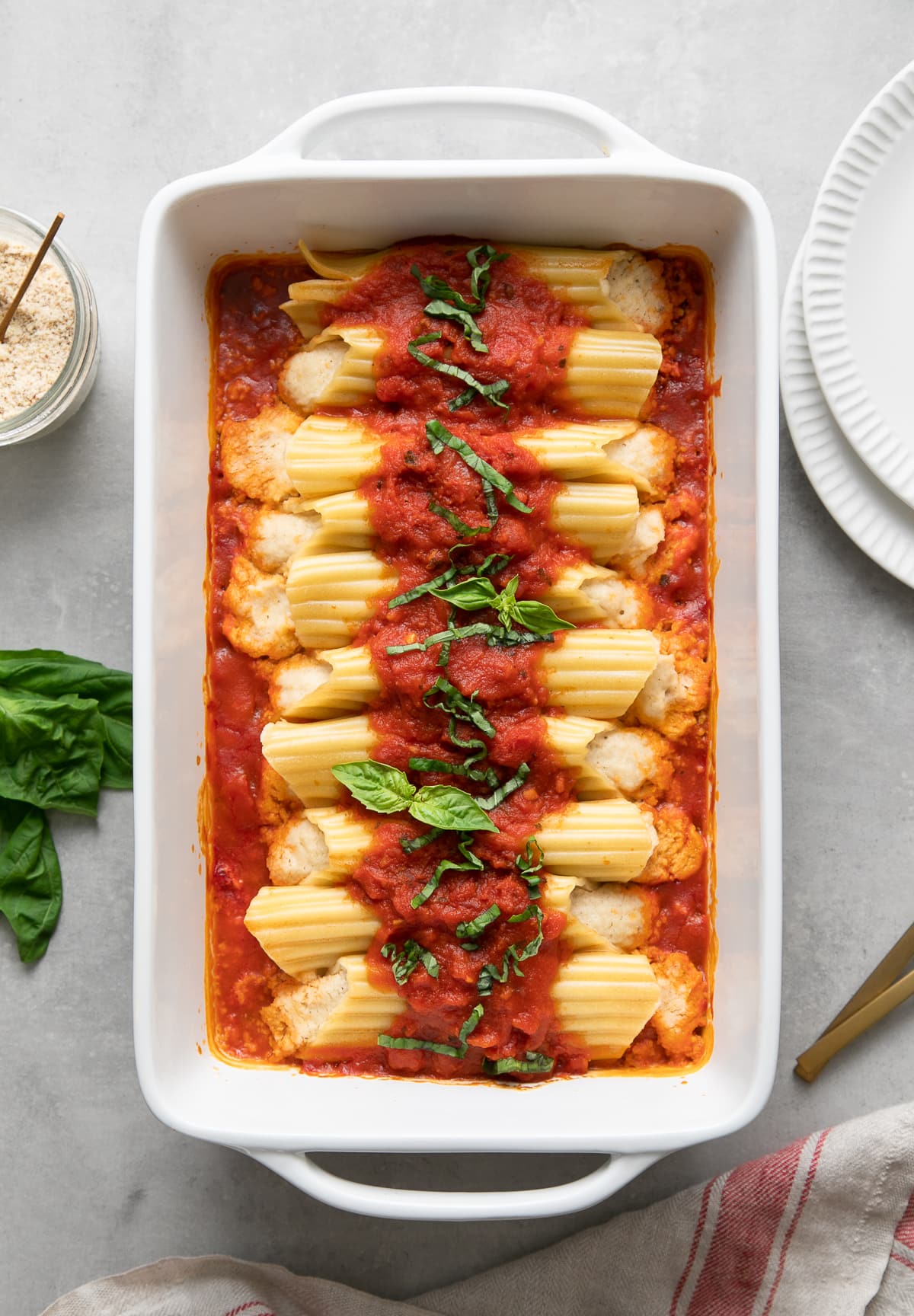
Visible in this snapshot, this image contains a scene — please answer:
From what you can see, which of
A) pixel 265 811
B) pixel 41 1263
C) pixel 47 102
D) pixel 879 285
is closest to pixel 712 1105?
pixel 265 811

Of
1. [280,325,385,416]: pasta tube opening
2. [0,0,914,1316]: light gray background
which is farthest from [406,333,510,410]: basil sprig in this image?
[0,0,914,1316]: light gray background

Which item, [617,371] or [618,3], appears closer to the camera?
[617,371]

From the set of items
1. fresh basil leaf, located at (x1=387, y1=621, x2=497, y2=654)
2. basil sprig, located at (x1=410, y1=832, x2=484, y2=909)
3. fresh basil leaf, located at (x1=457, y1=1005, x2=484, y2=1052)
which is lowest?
fresh basil leaf, located at (x1=457, y1=1005, x2=484, y2=1052)

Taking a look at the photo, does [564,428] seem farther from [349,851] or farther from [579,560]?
[349,851]

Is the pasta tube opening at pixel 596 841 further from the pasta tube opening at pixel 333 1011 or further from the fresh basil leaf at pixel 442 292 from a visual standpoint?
the fresh basil leaf at pixel 442 292

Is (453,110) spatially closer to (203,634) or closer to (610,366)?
(610,366)

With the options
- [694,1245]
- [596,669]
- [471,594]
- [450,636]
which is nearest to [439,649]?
[450,636]

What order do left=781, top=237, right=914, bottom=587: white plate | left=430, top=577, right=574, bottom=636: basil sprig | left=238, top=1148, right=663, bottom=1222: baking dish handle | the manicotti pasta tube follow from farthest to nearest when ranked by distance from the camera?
1. left=781, top=237, right=914, bottom=587: white plate
2. the manicotti pasta tube
3. left=430, top=577, right=574, bottom=636: basil sprig
4. left=238, top=1148, right=663, bottom=1222: baking dish handle

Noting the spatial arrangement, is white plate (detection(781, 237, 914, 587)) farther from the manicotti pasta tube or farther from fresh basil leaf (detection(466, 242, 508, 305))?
fresh basil leaf (detection(466, 242, 508, 305))
